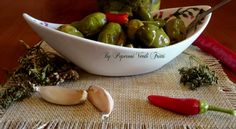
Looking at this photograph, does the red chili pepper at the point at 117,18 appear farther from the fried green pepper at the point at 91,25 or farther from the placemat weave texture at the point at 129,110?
the placemat weave texture at the point at 129,110

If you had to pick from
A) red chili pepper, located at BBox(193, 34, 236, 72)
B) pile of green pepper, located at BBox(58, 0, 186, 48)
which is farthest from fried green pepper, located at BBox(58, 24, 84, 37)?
red chili pepper, located at BBox(193, 34, 236, 72)

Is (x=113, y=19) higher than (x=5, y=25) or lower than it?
higher

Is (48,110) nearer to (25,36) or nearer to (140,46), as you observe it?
(140,46)

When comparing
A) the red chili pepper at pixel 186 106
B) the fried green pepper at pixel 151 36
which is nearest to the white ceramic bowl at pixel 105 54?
the fried green pepper at pixel 151 36

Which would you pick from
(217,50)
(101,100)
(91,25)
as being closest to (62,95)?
(101,100)

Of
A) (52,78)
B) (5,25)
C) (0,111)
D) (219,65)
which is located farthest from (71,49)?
(5,25)

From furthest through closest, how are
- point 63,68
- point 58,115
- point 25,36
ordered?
1. point 25,36
2. point 63,68
3. point 58,115
